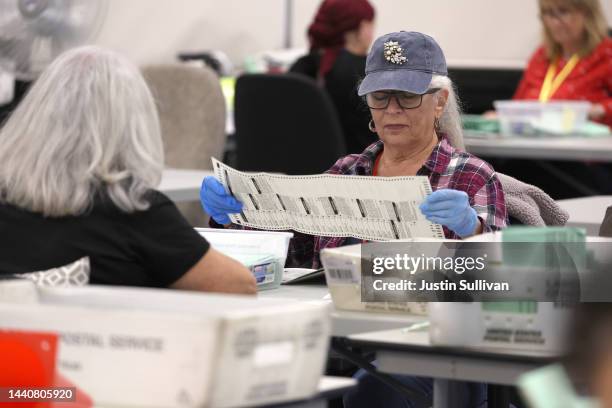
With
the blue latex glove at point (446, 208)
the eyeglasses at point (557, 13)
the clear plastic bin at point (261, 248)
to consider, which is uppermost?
the eyeglasses at point (557, 13)

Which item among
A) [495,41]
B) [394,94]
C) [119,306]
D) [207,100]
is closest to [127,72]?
[119,306]

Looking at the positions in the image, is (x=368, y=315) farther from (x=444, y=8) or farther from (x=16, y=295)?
(x=444, y=8)

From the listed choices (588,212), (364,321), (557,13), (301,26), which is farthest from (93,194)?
(301,26)

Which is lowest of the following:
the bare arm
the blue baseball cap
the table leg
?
the table leg

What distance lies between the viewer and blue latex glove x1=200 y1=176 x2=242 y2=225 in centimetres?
254

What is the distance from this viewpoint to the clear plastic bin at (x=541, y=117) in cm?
494

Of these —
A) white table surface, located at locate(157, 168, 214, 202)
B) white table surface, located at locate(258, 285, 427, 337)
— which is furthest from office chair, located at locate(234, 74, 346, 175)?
white table surface, located at locate(258, 285, 427, 337)

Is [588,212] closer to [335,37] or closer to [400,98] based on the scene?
[400,98]

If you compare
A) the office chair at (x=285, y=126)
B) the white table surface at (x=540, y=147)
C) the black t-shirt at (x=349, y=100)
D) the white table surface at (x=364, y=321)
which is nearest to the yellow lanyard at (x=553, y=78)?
the white table surface at (x=540, y=147)

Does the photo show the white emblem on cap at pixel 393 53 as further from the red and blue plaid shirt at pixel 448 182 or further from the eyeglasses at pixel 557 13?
the eyeglasses at pixel 557 13

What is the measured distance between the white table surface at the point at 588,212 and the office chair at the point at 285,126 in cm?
128

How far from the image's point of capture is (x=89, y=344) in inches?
55.3

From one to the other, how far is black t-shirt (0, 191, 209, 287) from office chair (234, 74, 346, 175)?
2.76 meters

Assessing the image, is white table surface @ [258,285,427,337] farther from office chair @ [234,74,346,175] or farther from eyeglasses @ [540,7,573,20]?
eyeglasses @ [540,7,573,20]
